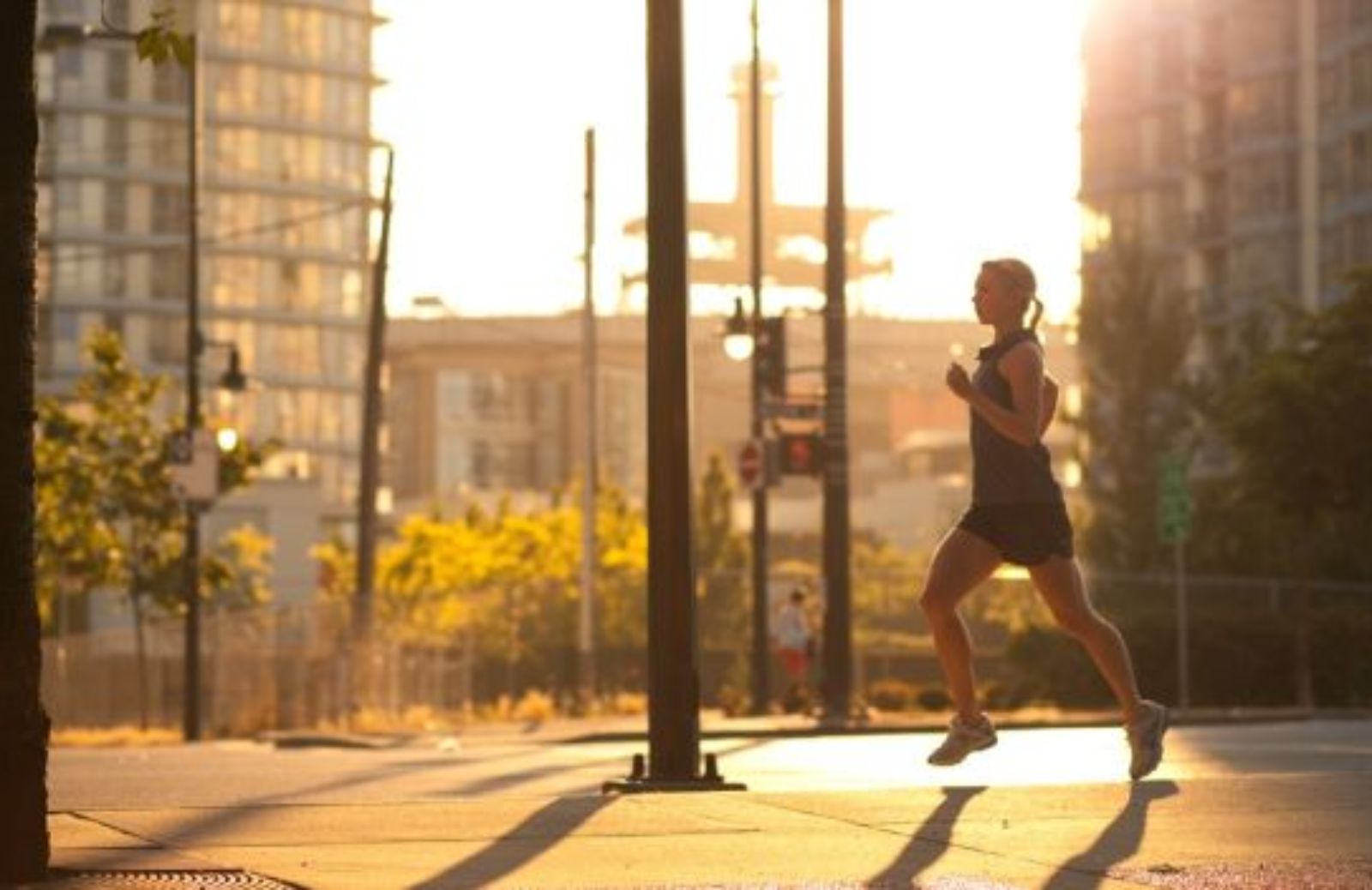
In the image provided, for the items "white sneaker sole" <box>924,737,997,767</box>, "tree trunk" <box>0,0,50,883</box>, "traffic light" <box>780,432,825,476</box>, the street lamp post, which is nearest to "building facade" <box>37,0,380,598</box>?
the street lamp post

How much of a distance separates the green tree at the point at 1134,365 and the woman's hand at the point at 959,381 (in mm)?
62405

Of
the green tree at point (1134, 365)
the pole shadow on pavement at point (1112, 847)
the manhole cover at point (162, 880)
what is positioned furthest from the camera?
the green tree at point (1134, 365)

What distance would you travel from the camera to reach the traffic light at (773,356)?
39.2 meters

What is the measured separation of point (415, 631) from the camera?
50625 millimetres

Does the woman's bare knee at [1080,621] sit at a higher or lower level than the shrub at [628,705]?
higher

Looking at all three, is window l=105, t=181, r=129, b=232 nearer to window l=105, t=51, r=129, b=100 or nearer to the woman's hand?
window l=105, t=51, r=129, b=100

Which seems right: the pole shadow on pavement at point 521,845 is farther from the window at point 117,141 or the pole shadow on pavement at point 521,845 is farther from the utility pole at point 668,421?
the window at point 117,141

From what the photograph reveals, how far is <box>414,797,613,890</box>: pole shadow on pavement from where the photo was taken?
384 inches

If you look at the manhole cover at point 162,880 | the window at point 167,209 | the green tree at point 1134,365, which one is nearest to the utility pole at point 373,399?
the green tree at point 1134,365

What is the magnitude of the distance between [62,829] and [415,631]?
129ft

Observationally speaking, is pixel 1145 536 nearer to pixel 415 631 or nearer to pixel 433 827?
pixel 415 631

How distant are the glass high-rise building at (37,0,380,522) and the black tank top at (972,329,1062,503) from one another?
5084 inches

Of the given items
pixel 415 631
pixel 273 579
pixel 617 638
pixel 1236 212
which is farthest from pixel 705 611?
pixel 273 579

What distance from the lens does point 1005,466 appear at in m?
12.8
